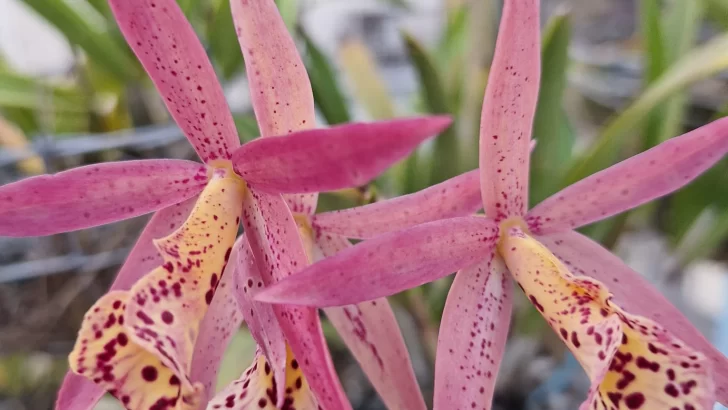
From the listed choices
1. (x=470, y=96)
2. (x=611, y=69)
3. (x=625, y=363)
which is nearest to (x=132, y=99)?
(x=470, y=96)

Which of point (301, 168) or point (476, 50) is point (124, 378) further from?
point (476, 50)

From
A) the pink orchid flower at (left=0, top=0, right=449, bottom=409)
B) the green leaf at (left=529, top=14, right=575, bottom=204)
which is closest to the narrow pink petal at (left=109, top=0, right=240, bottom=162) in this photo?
the pink orchid flower at (left=0, top=0, right=449, bottom=409)

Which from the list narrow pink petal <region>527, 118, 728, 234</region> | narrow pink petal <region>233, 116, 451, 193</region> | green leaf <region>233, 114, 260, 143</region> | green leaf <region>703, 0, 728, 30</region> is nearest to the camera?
narrow pink petal <region>233, 116, 451, 193</region>

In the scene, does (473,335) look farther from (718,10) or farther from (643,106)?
(718,10)

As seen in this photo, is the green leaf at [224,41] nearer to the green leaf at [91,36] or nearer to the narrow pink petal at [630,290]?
the green leaf at [91,36]

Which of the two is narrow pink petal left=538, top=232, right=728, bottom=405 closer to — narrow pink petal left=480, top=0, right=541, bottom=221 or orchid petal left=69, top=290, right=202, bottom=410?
narrow pink petal left=480, top=0, right=541, bottom=221

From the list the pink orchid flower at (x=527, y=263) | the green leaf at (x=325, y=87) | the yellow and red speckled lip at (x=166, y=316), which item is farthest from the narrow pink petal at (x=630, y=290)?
the green leaf at (x=325, y=87)

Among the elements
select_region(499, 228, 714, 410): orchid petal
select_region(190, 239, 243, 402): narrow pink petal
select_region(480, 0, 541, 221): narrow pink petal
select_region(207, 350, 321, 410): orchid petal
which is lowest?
select_region(499, 228, 714, 410): orchid petal
